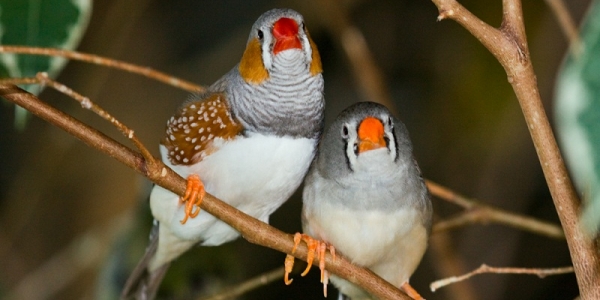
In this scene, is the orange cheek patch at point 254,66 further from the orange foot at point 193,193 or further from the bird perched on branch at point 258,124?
the orange foot at point 193,193

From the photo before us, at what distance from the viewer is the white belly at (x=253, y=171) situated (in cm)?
188

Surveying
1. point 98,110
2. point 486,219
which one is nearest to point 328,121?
point 486,219

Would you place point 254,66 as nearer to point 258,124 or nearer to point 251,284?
point 258,124

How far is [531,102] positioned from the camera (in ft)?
4.13

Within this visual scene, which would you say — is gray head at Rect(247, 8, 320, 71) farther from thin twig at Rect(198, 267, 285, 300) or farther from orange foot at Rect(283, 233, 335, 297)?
thin twig at Rect(198, 267, 285, 300)

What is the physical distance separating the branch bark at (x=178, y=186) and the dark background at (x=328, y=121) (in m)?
1.70

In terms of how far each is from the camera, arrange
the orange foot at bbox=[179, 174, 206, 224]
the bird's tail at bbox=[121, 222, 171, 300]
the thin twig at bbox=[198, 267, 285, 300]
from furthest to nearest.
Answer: the bird's tail at bbox=[121, 222, 171, 300] < the thin twig at bbox=[198, 267, 285, 300] < the orange foot at bbox=[179, 174, 206, 224]

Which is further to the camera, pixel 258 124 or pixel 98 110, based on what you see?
pixel 258 124

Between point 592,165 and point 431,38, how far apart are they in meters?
2.99

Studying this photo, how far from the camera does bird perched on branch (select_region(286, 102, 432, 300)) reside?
1.83 metres

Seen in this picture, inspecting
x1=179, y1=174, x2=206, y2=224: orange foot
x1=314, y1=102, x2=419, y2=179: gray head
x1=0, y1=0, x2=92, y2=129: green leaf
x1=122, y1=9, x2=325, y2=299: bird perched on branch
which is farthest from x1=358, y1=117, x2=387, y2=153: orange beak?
x1=0, y1=0, x2=92, y2=129: green leaf

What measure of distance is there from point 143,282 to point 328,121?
1.44m

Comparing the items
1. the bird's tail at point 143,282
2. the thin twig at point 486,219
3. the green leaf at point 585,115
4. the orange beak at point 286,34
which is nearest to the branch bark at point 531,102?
the green leaf at point 585,115

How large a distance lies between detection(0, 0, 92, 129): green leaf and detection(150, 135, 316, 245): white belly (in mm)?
447
